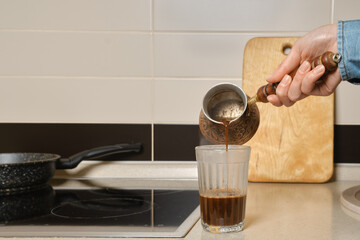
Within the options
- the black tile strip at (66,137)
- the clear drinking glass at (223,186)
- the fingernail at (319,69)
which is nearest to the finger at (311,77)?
the fingernail at (319,69)

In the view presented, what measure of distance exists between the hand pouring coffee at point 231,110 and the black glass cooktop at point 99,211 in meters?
0.17

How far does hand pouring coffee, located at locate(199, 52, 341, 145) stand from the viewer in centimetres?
79

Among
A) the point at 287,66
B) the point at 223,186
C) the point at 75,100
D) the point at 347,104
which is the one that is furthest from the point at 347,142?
the point at 75,100

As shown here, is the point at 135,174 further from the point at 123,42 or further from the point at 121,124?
the point at 123,42

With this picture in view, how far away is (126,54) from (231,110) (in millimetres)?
467

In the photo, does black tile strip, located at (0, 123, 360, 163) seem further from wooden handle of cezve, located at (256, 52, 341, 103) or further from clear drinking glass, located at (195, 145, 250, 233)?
clear drinking glass, located at (195, 145, 250, 233)

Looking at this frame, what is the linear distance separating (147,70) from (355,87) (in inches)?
22.8

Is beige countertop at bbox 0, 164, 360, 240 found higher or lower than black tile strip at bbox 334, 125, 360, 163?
lower

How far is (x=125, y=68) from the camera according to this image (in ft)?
3.84

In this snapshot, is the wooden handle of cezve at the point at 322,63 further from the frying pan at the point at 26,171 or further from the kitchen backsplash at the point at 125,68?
the frying pan at the point at 26,171

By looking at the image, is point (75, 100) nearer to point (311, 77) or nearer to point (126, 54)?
point (126, 54)

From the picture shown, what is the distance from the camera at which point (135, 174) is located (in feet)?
3.85

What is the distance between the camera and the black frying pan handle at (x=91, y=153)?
3.62 ft

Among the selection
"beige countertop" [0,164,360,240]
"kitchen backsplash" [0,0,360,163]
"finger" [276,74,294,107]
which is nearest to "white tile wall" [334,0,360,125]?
"kitchen backsplash" [0,0,360,163]
